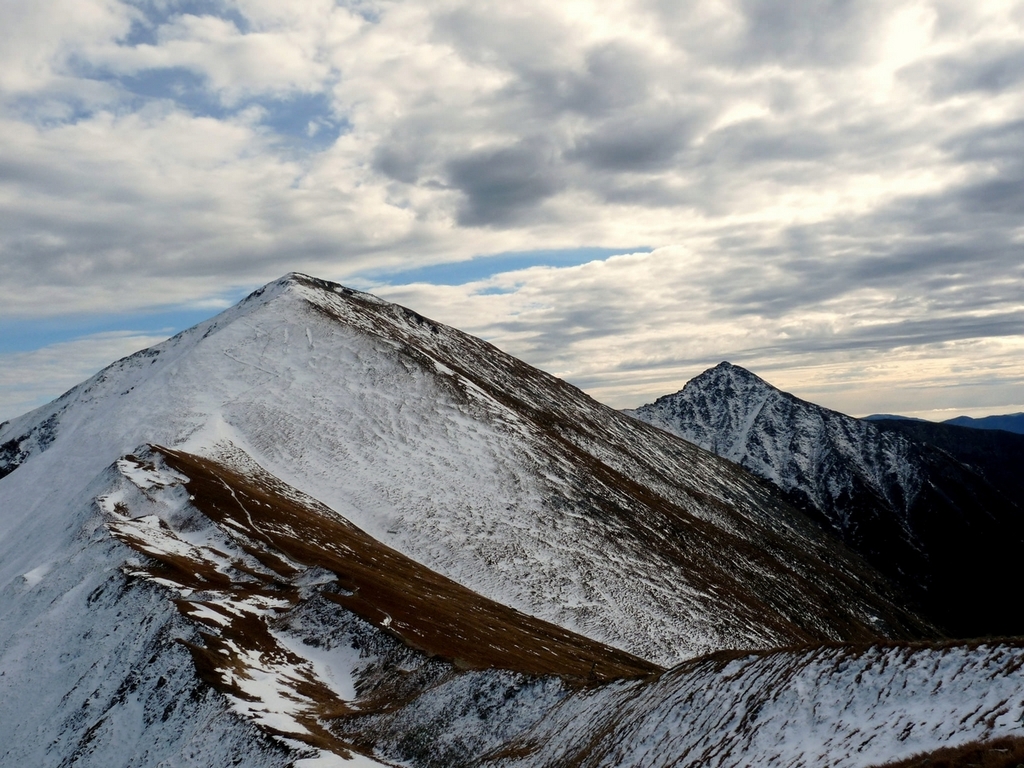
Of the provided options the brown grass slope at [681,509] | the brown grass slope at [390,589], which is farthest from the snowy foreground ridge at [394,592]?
the brown grass slope at [681,509]

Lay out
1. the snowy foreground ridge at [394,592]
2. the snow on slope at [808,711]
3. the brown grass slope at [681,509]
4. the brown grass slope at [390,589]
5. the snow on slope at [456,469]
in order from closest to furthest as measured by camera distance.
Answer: the snow on slope at [808,711]
the snowy foreground ridge at [394,592]
the brown grass slope at [390,589]
the snow on slope at [456,469]
the brown grass slope at [681,509]

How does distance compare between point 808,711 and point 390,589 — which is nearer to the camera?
point 808,711

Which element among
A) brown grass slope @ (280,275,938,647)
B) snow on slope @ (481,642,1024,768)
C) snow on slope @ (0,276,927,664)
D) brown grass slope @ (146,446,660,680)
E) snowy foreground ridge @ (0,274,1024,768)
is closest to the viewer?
snow on slope @ (481,642,1024,768)

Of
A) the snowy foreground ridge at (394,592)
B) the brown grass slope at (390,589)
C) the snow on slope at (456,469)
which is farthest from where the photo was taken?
the snow on slope at (456,469)

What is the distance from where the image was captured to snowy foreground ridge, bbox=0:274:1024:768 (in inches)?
892

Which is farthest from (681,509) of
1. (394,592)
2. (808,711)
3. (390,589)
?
(808,711)

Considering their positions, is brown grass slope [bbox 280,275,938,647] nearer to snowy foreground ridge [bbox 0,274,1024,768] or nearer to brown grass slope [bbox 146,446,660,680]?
snowy foreground ridge [bbox 0,274,1024,768]

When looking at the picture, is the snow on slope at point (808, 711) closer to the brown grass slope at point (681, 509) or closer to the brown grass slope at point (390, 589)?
the brown grass slope at point (390, 589)

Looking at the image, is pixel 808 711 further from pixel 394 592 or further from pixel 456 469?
pixel 456 469

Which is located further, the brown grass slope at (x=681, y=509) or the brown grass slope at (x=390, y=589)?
the brown grass slope at (x=681, y=509)

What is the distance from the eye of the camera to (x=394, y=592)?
5284cm

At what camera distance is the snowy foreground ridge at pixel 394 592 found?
22.7 metres

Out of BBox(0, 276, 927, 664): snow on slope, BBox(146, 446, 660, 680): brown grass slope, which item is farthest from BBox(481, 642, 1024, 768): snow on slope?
BBox(0, 276, 927, 664): snow on slope

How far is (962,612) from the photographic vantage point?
623 ft
